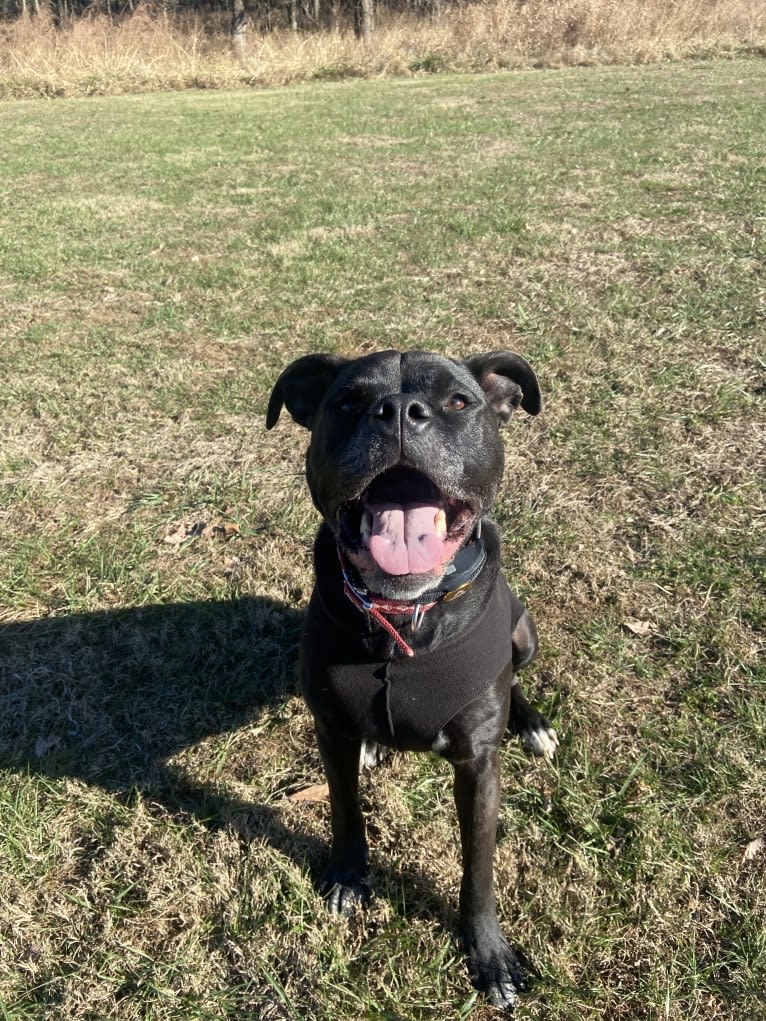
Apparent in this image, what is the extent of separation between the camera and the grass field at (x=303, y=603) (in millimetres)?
2225

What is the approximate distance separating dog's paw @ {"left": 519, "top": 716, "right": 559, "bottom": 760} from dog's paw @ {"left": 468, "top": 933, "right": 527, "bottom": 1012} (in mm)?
700

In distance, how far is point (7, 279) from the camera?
7.05m

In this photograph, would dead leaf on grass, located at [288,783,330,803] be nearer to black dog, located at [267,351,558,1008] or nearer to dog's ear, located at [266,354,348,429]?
black dog, located at [267,351,558,1008]

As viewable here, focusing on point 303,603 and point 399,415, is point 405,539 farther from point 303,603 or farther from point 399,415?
point 303,603

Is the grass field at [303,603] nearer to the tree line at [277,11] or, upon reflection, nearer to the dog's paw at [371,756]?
the dog's paw at [371,756]

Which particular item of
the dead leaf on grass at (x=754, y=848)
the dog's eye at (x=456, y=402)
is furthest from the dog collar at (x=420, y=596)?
the dead leaf on grass at (x=754, y=848)

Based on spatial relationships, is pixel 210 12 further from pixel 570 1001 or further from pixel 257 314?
pixel 570 1001

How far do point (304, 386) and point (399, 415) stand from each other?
694 mm

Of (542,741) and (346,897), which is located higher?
(542,741)

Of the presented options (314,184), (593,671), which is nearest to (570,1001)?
(593,671)

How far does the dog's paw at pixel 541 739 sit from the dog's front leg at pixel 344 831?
71 cm

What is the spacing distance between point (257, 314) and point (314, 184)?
4.39 m

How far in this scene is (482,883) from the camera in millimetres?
2191

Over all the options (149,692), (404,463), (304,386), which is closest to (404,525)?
(404,463)
